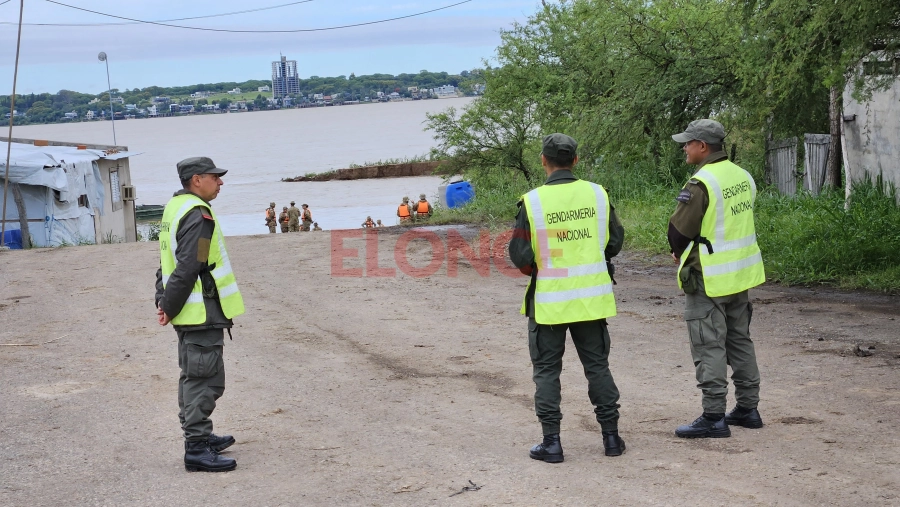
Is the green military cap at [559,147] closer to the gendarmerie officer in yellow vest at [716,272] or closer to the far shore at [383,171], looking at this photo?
the gendarmerie officer in yellow vest at [716,272]

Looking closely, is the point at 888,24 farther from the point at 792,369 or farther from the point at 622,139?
the point at 622,139

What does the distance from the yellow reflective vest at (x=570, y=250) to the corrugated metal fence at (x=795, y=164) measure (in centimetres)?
1036

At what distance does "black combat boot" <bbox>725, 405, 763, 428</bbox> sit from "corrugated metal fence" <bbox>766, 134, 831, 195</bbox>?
9.66 m

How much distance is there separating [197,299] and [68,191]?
1881 centimetres

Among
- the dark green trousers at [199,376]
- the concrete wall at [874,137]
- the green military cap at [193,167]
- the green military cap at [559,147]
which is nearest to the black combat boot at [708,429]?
the green military cap at [559,147]

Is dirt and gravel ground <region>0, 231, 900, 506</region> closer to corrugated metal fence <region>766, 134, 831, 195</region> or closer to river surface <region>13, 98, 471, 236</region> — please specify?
corrugated metal fence <region>766, 134, 831, 195</region>

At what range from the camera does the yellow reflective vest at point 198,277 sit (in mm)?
5484

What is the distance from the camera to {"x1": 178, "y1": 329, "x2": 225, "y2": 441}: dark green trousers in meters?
5.50

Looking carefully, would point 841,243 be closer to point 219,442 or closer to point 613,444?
point 613,444

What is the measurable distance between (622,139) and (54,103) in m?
119

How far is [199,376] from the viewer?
18.0 ft

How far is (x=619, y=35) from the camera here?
16234 millimetres

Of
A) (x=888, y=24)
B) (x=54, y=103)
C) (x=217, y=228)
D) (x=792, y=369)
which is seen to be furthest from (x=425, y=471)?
(x=54, y=103)

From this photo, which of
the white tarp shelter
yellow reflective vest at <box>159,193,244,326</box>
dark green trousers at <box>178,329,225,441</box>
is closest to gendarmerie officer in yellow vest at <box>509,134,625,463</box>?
yellow reflective vest at <box>159,193,244,326</box>
